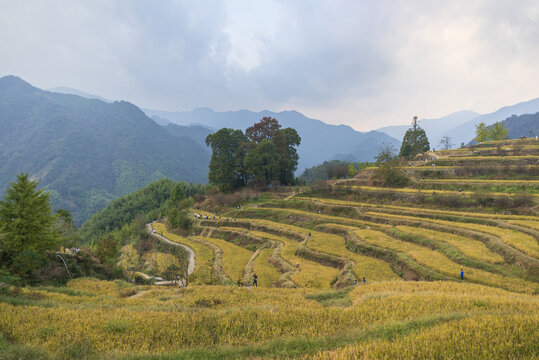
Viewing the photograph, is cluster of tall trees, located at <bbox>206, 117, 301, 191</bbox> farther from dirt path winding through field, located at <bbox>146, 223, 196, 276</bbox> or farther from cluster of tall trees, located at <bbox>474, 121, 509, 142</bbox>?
cluster of tall trees, located at <bbox>474, 121, 509, 142</bbox>

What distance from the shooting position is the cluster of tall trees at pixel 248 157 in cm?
5597

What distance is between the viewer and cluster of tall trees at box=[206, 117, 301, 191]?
2203 inches

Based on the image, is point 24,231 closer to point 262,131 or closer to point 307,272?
point 307,272

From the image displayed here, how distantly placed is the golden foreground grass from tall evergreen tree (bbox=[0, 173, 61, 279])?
7.23m

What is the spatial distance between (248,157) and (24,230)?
133 feet

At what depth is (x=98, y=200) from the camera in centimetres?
15938

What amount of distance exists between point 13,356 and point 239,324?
5678mm

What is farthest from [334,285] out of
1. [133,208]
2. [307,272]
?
[133,208]

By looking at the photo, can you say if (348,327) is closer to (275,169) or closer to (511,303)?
(511,303)

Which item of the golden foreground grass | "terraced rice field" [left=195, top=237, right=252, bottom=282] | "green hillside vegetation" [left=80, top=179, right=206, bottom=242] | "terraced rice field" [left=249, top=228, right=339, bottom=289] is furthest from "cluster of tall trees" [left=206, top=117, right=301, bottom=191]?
the golden foreground grass

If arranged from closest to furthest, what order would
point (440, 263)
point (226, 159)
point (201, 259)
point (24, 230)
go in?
point (24, 230) < point (440, 263) < point (201, 259) < point (226, 159)

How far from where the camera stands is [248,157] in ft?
182

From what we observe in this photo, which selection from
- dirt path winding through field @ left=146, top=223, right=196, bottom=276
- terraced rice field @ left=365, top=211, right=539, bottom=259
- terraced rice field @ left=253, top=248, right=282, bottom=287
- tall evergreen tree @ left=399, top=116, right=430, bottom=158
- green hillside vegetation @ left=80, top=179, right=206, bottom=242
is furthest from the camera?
green hillside vegetation @ left=80, top=179, right=206, bottom=242

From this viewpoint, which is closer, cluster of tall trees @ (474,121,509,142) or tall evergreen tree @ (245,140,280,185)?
tall evergreen tree @ (245,140,280,185)
